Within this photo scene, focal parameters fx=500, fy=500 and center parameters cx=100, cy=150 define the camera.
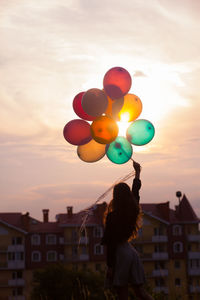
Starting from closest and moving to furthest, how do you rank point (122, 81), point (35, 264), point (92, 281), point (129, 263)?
point (129, 263) < point (122, 81) < point (92, 281) < point (35, 264)

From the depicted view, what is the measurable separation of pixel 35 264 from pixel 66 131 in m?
51.1

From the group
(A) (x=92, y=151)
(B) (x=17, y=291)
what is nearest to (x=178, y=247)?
(B) (x=17, y=291)

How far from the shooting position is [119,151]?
282 inches

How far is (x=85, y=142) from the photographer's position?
7.37 metres

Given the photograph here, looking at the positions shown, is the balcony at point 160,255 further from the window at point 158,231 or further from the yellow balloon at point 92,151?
the yellow balloon at point 92,151

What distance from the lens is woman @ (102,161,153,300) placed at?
222 inches

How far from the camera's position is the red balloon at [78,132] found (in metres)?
7.29

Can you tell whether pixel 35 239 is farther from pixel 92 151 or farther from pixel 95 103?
pixel 95 103

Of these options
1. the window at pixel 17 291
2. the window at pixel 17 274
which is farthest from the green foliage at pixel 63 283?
the window at pixel 17 291

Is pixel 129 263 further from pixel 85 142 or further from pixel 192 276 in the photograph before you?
pixel 192 276

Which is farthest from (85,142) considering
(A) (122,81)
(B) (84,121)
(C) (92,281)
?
(C) (92,281)

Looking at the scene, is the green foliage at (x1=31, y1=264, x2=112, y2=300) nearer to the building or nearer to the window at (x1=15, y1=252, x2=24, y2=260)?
the window at (x1=15, y1=252, x2=24, y2=260)

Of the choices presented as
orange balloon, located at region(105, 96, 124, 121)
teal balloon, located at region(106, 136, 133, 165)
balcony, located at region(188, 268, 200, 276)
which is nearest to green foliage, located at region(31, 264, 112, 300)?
balcony, located at region(188, 268, 200, 276)

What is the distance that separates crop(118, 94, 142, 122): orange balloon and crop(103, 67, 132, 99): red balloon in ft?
0.52
